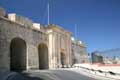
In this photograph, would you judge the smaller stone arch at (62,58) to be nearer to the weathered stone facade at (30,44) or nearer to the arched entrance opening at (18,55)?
the weathered stone facade at (30,44)

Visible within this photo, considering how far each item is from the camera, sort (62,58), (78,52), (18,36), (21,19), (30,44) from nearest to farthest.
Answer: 1. (18,36)
2. (21,19)
3. (30,44)
4. (62,58)
5. (78,52)

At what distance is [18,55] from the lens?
61.6 ft

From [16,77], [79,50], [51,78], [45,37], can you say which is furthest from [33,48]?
[79,50]

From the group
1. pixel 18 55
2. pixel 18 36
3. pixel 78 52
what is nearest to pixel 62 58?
pixel 18 55

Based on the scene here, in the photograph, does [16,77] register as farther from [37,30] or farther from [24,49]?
[37,30]

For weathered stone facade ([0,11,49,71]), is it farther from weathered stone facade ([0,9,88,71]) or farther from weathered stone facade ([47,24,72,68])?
weathered stone facade ([47,24,72,68])

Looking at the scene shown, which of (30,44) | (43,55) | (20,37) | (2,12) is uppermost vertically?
(2,12)

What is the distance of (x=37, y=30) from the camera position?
19.7m

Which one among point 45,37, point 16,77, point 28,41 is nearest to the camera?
point 16,77

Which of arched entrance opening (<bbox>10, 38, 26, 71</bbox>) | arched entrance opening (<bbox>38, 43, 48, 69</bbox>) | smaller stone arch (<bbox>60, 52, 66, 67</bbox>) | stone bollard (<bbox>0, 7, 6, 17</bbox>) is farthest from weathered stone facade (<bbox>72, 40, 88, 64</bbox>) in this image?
stone bollard (<bbox>0, 7, 6, 17</bbox>)

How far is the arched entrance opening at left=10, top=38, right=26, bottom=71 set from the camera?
60.4 ft

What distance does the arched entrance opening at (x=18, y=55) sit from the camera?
724 inches

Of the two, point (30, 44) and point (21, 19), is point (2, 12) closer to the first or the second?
point (21, 19)

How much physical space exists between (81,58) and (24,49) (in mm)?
14907
